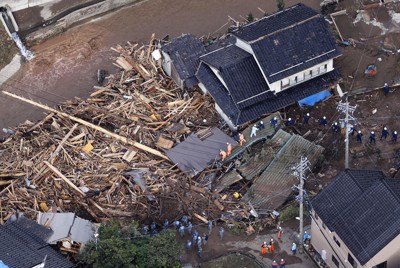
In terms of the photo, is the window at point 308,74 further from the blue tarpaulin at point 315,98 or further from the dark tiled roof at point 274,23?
the dark tiled roof at point 274,23

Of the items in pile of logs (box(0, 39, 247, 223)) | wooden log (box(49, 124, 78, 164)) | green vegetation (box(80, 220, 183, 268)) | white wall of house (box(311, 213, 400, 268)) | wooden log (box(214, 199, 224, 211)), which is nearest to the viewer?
white wall of house (box(311, 213, 400, 268))

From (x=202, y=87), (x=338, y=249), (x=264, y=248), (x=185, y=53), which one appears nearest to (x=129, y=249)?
(x=264, y=248)

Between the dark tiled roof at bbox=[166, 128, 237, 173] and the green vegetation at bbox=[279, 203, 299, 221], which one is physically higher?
the dark tiled roof at bbox=[166, 128, 237, 173]

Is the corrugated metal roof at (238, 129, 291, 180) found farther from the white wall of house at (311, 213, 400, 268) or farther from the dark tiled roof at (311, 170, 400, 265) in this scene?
the dark tiled roof at (311, 170, 400, 265)

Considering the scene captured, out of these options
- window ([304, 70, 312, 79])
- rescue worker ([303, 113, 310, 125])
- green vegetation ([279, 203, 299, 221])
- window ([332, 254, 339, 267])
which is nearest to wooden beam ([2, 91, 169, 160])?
green vegetation ([279, 203, 299, 221])

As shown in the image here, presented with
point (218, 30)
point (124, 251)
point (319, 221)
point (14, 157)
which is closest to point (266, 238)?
point (319, 221)

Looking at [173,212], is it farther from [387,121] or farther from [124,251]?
[387,121]
